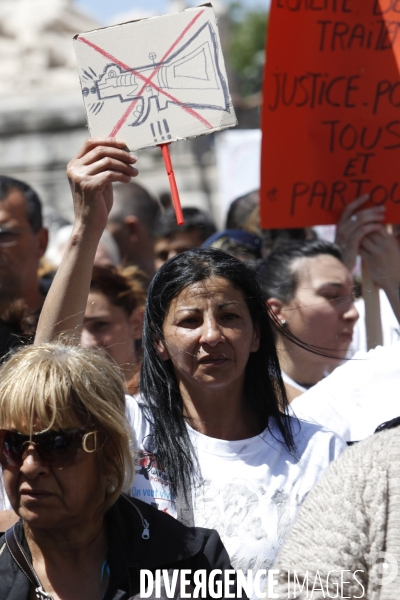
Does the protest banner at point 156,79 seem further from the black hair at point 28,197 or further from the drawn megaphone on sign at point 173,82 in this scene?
the black hair at point 28,197

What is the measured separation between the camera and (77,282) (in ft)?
8.42

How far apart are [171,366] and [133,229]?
3043 mm

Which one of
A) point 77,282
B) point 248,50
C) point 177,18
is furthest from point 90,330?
point 248,50

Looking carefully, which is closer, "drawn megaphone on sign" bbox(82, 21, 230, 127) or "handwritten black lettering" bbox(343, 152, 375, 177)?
"drawn megaphone on sign" bbox(82, 21, 230, 127)

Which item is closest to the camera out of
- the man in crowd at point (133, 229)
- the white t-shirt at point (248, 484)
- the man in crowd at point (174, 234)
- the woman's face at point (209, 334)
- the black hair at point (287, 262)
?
the white t-shirt at point (248, 484)

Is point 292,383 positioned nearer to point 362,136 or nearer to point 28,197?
point 362,136

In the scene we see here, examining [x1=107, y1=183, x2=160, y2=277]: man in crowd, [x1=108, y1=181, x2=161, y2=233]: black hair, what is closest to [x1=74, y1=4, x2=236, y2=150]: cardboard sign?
[x1=107, y1=183, x2=160, y2=277]: man in crowd

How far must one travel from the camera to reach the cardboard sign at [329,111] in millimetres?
3506

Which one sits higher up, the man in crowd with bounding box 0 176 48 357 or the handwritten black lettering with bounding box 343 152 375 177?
the handwritten black lettering with bounding box 343 152 375 177

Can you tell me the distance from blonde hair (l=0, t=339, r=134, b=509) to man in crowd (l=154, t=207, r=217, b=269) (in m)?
2.59

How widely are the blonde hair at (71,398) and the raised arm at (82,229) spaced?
38cm

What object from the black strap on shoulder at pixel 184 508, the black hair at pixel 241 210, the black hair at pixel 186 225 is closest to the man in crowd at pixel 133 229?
the black hair at pixel 186 225

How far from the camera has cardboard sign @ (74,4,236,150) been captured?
2.73 metres

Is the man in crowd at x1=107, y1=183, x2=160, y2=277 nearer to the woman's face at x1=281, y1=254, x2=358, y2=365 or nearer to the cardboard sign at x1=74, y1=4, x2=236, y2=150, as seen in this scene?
the woman's face at x1=281, y1=254, x2=358, y2=365
